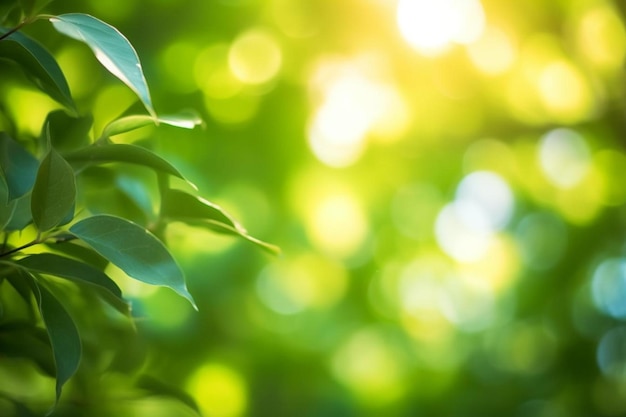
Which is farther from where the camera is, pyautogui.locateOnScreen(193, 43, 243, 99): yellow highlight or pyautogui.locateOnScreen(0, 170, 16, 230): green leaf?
pyautogui.locateOnScreen(193, 43, 243, 99): yellow highlight

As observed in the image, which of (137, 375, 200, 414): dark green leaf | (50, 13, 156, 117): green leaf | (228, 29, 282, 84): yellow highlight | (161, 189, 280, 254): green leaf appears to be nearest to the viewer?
(50, 13, 156, 117): green leaf

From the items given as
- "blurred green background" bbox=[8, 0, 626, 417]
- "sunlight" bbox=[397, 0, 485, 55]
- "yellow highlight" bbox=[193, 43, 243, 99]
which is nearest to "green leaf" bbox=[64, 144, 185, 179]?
"blurred green background" bbox=[8, 0, 626, 417]

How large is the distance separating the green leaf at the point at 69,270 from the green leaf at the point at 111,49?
107 millimetres

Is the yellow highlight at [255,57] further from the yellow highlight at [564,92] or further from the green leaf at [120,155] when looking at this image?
the green leaf at [120,155]

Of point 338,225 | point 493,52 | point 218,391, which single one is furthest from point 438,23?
point 218,391

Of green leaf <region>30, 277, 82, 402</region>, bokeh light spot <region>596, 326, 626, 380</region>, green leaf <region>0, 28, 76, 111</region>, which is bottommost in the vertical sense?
green leaf <region>30, 277, 82, 402</region>

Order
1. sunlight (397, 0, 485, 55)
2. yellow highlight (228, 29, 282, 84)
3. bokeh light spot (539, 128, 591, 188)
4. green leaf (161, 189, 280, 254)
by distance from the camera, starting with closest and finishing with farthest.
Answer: green leaf (161, 189, 280, 254) < yellow highlight (228, 29, 282, 84) < sunlight (397, 0, 485, 55) < bokeh light spot (539, 128, 591, 188)

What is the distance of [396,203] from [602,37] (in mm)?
496

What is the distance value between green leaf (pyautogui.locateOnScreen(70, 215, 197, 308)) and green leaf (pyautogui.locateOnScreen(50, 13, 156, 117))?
0.07m

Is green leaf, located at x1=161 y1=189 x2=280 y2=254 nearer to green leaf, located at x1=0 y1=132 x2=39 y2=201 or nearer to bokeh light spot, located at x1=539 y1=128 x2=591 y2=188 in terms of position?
green leaf, located at x1=0 y1=132 x2=39 y2=201

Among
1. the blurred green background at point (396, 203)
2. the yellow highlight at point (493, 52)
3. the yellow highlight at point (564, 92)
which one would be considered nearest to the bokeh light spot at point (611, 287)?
the blurred green background at point (396, 203)

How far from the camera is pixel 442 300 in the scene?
48.3 inches

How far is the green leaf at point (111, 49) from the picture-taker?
316 millimetres

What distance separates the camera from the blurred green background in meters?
1.02
